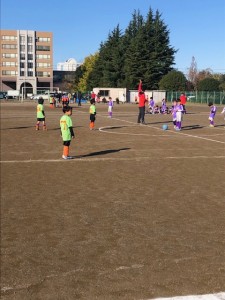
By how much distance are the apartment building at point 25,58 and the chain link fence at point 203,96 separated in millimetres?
62156

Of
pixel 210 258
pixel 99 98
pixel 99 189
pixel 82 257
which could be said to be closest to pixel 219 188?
pixel 99 189

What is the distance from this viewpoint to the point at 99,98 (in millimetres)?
71688

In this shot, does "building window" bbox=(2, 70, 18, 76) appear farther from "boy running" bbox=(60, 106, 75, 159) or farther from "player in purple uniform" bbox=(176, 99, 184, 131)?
"boy running" bbox=(60, 106, 75, 159)

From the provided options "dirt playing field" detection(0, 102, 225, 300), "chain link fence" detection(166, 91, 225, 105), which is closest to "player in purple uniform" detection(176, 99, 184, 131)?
"dirt playing field" detection(0, 102, 225, 300)

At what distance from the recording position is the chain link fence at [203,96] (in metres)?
66.3

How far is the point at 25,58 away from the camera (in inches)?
5049

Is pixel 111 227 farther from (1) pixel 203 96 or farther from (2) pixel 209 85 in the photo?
(2) pixel 209 85

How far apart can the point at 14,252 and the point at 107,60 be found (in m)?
85.9

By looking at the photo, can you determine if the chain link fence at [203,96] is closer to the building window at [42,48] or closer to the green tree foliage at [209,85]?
the green tree foliage at [209,85]

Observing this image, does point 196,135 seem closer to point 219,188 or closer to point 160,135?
point 160,135

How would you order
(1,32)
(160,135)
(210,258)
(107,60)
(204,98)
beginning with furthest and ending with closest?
(1,32), (107,60), (204,98), (160,135), (210,258)

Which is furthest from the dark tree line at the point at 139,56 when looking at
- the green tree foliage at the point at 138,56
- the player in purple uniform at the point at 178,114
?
the player in purple uniform at the point at 178,114

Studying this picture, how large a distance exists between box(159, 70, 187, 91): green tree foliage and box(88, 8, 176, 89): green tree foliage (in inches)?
159

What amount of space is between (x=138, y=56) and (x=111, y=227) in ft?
Answer: 245
